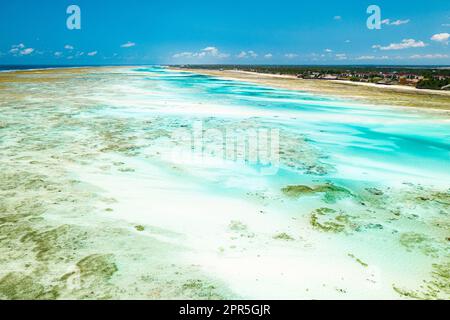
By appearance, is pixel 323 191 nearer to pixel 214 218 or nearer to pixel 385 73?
pixel 214 218

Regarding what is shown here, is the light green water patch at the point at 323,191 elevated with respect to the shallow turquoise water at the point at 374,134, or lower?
lower

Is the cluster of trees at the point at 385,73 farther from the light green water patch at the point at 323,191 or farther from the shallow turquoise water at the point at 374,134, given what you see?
the light green water patch at the point at 323,191

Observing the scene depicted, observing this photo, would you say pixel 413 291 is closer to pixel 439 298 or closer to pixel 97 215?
pixel 439 298

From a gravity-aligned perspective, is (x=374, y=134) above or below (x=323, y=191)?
above

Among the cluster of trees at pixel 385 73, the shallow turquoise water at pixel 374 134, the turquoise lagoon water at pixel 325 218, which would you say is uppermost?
the cluster of trees at pixel 385 73

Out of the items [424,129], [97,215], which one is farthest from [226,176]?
[424,129]

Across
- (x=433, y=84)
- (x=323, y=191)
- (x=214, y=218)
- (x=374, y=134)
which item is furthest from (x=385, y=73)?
(x=214, y=218)

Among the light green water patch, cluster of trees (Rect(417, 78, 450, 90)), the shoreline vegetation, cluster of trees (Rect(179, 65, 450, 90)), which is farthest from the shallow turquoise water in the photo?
cluster of trees (Rect(179, 65, 450, 90))

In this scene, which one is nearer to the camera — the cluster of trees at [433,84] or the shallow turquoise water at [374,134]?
the shallow turquoise water at [374,134]

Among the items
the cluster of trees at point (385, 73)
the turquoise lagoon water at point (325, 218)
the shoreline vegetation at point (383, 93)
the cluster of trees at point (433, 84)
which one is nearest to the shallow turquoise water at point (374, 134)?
the turquoise lagoon water at point (325, 218)
